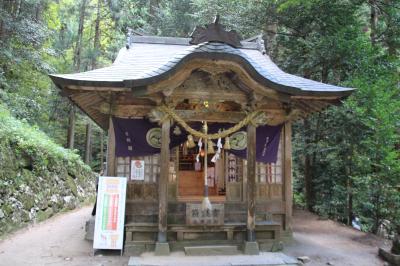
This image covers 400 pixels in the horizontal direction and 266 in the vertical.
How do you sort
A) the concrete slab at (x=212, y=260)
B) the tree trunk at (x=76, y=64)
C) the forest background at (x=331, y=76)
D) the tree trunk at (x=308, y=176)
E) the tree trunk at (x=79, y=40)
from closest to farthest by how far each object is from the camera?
1. the concrete slab at (x=212, y=260)
2. the forest background at (x=331, y=76)
3. the tree trunk at (x=308, y=176)
4. the tree trunk at (x=76, y=64)
5. the tree trunk at (x=79, y=40)

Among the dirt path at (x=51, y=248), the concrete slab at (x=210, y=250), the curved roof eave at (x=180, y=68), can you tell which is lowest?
the dirt path at (x=51, y=248)

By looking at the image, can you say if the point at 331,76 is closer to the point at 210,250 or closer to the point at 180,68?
the point at 180,68

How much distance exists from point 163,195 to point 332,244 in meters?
4.98

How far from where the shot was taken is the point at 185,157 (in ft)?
39.6

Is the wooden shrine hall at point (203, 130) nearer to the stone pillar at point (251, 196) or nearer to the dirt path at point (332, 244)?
the stone pillar at point (251, 196)

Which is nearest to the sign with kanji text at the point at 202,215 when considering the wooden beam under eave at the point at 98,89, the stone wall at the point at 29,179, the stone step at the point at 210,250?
the stone step at the point at 210,250

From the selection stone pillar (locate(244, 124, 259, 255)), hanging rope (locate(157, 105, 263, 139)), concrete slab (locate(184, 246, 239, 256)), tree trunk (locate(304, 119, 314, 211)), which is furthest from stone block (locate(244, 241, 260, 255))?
tree trunk (locate(304, 119, 314, 211))

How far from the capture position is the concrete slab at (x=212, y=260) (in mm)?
6441

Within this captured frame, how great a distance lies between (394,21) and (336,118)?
177 inches

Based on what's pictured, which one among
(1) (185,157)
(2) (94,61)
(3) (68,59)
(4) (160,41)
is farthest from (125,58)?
(3) (68,59)

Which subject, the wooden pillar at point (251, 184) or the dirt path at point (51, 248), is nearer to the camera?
the dirt path at point (51, 248)

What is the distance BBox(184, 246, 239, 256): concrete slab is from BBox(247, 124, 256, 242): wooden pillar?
0.45 m

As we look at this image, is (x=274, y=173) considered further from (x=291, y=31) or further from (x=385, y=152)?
(x=291, y=31)

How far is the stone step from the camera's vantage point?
279 inches
